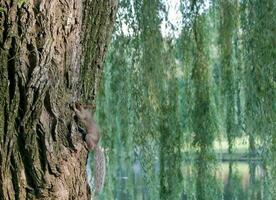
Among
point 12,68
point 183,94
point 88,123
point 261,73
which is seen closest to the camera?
point 12,68

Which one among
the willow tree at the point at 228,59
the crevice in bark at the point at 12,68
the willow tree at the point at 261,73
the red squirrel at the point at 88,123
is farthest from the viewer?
the willow tree at the point at 228,59

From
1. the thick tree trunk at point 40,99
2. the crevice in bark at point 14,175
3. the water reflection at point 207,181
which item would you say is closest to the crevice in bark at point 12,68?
the thick tree trunk at point 40,99

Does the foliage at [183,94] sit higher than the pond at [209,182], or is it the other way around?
the foliage at [183,94]

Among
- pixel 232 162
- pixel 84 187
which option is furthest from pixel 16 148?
pixel 232 162

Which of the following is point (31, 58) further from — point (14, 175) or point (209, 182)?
point (209, 182)

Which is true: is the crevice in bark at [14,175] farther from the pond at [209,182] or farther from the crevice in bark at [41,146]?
the pond at [209,182]

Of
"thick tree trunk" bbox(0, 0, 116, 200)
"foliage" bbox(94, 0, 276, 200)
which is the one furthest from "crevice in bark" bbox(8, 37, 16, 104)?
"foliage" bbox(94, 0, 276, 200)

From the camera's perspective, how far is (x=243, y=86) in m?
2.99

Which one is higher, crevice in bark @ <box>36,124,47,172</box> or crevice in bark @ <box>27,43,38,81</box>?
crevice in bark @ <box>27,43,38,81</box>

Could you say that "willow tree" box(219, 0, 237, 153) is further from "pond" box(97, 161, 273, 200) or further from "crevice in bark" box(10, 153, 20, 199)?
"crevice in bark" box(10, 153, 20, 199)

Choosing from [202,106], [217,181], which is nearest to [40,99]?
[202,106]

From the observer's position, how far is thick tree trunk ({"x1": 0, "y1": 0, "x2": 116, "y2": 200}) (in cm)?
126

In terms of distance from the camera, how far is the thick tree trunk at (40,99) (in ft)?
4.14

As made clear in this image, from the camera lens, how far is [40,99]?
1.29m
